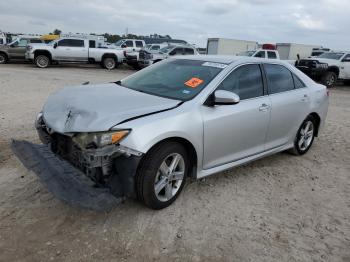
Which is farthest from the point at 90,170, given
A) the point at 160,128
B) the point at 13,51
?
the point at 13,51

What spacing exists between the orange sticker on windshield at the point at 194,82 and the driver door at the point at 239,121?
0.24 m

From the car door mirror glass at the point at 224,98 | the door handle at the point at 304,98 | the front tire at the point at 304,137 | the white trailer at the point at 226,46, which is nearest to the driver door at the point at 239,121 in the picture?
the car door mirror glass at the point at 224,98

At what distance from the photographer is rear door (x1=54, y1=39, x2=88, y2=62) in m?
20.7

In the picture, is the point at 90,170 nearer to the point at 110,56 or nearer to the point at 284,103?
the point at 284,103

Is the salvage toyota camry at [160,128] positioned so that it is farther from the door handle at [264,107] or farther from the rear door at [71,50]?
the rear door at [71,50]

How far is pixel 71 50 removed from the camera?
20938 mm

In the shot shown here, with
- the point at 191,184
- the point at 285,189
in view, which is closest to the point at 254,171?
the point at 285,189

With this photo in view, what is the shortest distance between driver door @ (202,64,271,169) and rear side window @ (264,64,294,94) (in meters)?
0.21

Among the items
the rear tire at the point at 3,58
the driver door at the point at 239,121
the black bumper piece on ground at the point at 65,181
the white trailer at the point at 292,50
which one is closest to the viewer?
the black bumper piece on ground at the point at 65,181

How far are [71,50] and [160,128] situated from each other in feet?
62.6

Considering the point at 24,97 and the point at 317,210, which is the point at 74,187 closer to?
the point at 317,210

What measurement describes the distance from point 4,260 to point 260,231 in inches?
90.0

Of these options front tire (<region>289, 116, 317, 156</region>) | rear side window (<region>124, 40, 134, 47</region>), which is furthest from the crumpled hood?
rear side window (<region>124, 40, 134, 47</region>)

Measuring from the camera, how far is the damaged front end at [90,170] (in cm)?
313
